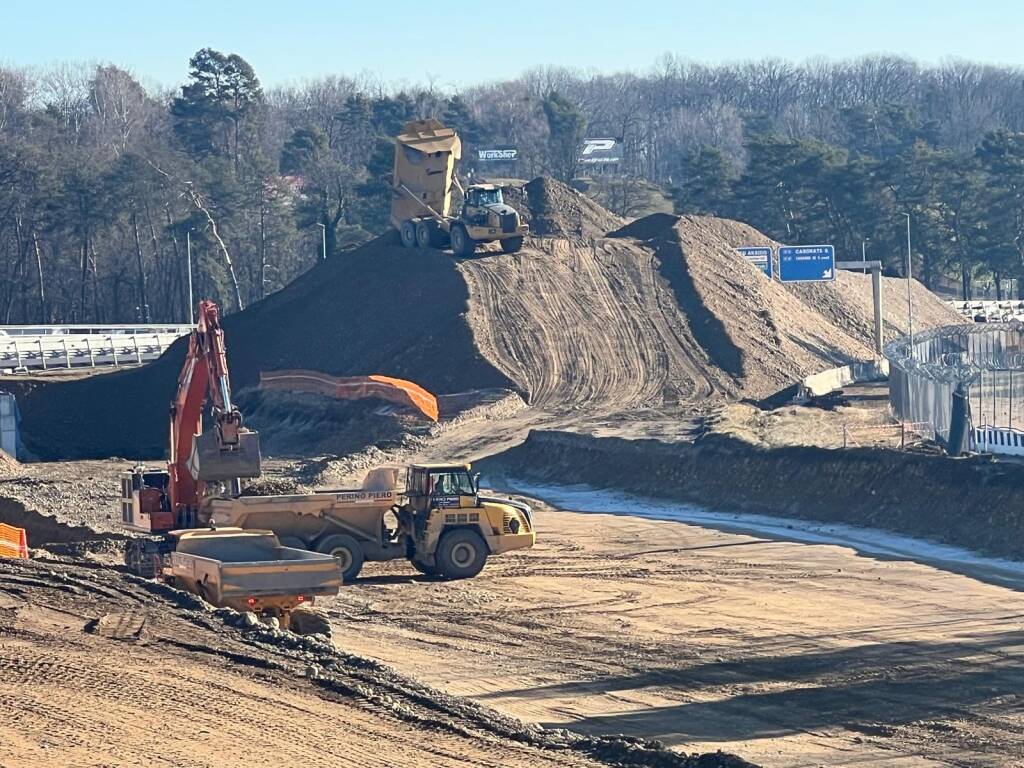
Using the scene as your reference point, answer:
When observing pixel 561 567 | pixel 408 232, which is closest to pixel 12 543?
pixel 561 567

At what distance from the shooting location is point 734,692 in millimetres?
18391

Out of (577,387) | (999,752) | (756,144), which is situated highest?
(756,144)

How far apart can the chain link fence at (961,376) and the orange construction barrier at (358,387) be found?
577 inches

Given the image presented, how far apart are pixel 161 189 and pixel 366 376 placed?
47.2 metres

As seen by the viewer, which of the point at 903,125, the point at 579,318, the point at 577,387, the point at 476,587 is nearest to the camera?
the point at 476,587

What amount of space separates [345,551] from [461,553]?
77.5 inches

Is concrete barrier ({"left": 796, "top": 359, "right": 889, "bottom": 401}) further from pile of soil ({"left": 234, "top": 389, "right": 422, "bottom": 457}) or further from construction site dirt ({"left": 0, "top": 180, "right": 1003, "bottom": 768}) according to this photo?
pile of soil ({"left": 234, "top": 389, "right": 422, "bottom": 457})

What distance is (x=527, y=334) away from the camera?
56.8 m

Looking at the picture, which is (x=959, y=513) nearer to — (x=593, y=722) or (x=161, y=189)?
(x=593, y=722)

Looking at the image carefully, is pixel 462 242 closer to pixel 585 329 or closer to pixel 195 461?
pixel 585 329

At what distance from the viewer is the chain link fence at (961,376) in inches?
1416

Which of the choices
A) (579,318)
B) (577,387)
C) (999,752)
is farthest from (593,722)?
(579,318)

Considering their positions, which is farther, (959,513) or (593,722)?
(959,513)

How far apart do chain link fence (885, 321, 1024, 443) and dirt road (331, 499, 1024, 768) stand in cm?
696
